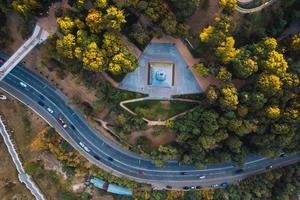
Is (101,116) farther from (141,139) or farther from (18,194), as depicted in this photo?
(18,194)

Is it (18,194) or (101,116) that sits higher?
(101,116)

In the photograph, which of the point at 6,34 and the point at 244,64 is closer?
A: the point at 244,64

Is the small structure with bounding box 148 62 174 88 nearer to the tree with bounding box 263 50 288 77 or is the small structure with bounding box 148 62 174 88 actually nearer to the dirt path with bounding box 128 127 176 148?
the dirt path with bounding box 128 127 176 148

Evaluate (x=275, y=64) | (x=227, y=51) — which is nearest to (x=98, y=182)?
(x=227, y=51)

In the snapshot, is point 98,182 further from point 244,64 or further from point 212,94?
point 244,64

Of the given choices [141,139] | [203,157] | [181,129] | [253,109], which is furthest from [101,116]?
[253,109]

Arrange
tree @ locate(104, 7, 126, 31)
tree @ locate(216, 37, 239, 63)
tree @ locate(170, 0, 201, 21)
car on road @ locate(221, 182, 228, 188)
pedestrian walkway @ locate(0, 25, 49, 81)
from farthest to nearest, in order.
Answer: car on road @ locate(221, 182, 228, 188) → pedestrian walkway @ locate(0, 25, 49, 81) → tree @ locate(216, 37, 239, 63) → tree @ locate(170, 0, 201, 21) → tree @ locate(104, 7, 126, 31)

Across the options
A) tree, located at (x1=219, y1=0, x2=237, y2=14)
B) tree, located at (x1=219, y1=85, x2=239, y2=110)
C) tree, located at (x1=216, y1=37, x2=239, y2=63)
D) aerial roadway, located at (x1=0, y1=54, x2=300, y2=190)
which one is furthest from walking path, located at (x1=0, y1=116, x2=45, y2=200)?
tree, located at (x1=219, y1=0, x2=237, y2=14)
